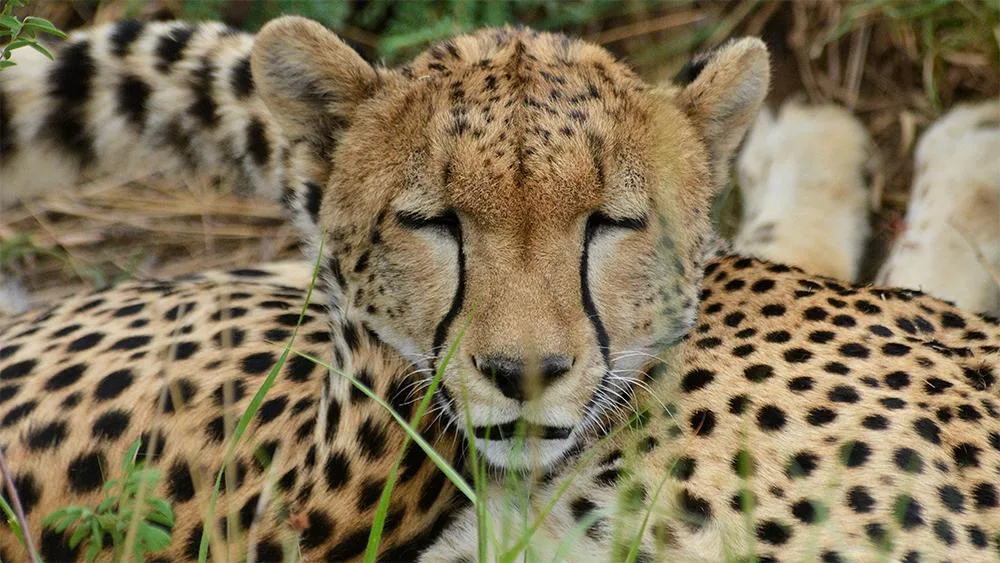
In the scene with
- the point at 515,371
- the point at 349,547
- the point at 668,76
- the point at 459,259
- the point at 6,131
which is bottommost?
the point at 349,547

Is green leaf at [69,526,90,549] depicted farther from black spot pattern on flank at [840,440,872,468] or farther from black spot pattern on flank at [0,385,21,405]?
black spot pattern on flank at [840,440,872,468]

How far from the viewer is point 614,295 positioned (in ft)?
5.24

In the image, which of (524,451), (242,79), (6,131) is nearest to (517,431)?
(524,451)

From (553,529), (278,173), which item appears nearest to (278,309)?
(278,173)

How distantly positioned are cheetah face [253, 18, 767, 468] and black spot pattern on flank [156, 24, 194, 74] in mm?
449

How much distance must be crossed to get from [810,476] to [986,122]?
5.05ft

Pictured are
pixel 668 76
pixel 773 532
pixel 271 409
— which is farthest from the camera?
pixel 668 76

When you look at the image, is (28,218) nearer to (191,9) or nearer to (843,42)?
(191,9)

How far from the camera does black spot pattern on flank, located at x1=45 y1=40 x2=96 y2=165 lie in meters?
2.13

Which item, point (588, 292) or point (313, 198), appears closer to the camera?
point (588, 292)

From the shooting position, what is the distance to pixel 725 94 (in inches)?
70.6

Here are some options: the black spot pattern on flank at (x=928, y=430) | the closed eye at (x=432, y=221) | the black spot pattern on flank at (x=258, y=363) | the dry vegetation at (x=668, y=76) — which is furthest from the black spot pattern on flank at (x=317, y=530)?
the dry vegetation at (x=668, y=76)

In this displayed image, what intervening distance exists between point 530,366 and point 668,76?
6.23ft

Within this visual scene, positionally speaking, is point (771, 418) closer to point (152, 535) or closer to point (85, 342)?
point (152, 535)
